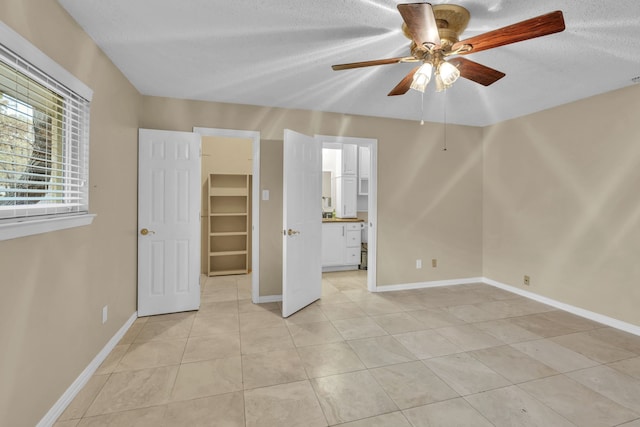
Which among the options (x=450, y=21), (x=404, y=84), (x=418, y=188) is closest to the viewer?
(x=450, y=21)

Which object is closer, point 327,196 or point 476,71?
point 476,71

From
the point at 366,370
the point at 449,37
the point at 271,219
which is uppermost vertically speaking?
the point at 449,37

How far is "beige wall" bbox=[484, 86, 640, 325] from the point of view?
3016 mm

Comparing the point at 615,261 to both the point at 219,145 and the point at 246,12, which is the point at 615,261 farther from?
the point at 219,145

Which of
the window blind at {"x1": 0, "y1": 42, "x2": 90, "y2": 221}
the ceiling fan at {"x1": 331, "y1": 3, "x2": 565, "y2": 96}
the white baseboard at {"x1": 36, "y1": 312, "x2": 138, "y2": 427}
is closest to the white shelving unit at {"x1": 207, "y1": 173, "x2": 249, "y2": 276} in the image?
the white baseboard at {"x1": 36, "y1": 312, "x2": 138, "y2": 427}

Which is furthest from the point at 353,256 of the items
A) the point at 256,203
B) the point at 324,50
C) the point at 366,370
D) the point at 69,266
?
the point at 69,266

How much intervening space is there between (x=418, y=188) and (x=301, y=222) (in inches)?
74.8

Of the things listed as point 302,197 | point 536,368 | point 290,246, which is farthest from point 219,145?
point 536,368

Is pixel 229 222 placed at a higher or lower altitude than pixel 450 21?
lower

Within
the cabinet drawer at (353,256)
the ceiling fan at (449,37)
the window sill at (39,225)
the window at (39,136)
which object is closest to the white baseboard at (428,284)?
the cabinet drawer at (353,256)

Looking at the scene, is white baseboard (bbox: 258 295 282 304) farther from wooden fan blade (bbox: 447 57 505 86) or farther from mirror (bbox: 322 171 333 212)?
wooden fan blade (bbox: 447 57 505 86)

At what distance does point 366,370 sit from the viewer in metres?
2.28

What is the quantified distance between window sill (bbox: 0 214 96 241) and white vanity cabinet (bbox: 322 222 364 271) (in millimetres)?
3679

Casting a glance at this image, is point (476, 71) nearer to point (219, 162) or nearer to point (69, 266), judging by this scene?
point (69, 266)
